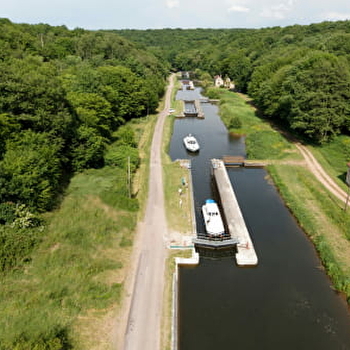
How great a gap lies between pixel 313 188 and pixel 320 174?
4.97 meters

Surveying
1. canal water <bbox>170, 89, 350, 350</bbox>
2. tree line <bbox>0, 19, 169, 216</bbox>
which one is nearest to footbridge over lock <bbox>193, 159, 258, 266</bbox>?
canal water <bbox>170, 89, 350, 350</bbox>

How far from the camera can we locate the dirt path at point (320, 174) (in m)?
33.1

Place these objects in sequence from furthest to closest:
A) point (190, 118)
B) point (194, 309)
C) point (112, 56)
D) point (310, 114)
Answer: point (112, 56) < point (190, 118) < point (310, 114) < point (194, 309)

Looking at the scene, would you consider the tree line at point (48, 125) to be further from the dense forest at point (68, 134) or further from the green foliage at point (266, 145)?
the green foliage at point (266, 145)

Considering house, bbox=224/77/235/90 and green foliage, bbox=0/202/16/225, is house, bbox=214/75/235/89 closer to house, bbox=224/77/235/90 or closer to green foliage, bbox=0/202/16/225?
house, bbox=224/77/235/90

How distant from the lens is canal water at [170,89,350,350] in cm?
1752

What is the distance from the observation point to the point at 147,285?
20.3 m

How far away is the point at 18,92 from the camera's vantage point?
104ft

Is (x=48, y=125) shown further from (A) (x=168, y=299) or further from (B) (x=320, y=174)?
(B) (x=320, y=174)

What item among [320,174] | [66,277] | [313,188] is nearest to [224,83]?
[320,174]

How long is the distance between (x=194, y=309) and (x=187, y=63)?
157686mm

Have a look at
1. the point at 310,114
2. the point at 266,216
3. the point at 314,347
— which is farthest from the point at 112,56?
the point at 314,347

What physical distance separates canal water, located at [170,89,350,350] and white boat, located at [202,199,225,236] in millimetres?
1304

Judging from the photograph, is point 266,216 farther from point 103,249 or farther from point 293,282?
point 103,249
